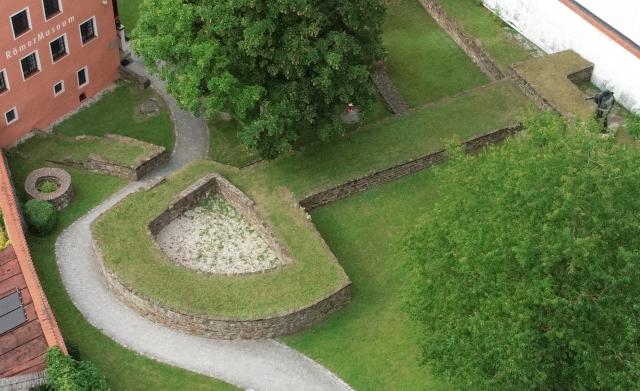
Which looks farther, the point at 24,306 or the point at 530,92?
the point at 530,92

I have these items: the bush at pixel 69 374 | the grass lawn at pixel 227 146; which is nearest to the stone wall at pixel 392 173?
the grass lawn at pixel 227 146

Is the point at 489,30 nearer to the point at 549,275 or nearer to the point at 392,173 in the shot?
the point at 392,173

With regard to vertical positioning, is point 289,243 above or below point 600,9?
below

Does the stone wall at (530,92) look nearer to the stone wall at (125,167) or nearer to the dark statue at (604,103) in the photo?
the dark statue at (604,103)

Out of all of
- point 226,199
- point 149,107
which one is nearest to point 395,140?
point 226,199

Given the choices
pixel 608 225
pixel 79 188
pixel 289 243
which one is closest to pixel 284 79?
pixel 289 243

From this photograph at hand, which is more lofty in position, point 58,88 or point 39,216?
point 58,88

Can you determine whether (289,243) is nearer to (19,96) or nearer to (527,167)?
(527,167)
